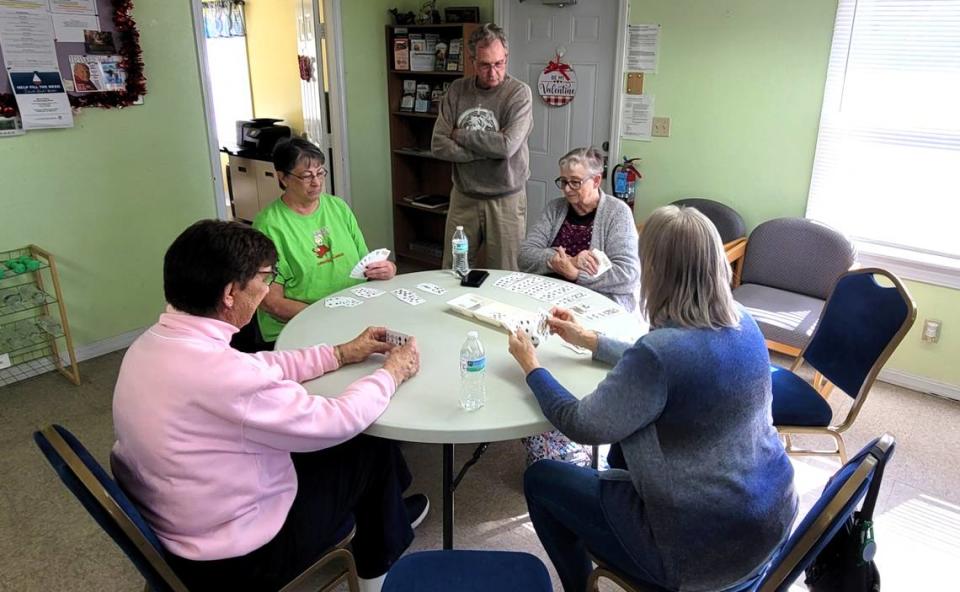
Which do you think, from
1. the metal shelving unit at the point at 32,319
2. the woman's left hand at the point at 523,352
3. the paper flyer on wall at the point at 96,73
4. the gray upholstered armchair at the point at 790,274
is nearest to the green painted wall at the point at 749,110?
the gray upholstered armchair at the point at 790,274

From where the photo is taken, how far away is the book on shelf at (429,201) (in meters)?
5.03

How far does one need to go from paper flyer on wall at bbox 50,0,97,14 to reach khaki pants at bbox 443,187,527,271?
202 centimetres

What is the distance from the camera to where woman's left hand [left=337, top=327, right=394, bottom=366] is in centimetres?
187

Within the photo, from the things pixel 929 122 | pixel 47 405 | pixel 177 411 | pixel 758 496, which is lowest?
pixel 47 405

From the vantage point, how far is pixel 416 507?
232 centimetres

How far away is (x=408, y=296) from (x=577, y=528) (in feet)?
3.61

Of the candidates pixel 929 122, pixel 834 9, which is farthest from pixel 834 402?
pixel 834 9

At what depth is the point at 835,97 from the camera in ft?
11.1

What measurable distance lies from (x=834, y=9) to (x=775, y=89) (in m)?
0.44

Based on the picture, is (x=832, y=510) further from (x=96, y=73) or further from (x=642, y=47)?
(x=96, y=73)

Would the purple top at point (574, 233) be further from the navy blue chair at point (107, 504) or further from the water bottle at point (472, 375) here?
the navy blue chair at point (107, 504)

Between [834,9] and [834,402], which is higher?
[834,9]

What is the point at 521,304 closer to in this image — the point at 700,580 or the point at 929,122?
the point at 700,580

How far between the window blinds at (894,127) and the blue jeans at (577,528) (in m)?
2.61
